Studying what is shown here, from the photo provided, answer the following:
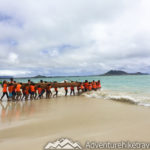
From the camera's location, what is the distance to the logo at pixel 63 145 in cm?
356

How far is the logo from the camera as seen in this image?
3.56 m

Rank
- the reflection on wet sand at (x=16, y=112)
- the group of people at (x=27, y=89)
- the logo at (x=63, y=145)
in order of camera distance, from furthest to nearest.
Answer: the group of people at (x=27, y=89), the reflection on wet sand at (x=16, y=112), the logo at (x=63, y=145)

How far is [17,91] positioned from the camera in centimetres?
1291

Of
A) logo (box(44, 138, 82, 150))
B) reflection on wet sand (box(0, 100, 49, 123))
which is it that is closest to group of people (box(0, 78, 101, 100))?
reflection on wet sand (box(0, 100, 49, 123))

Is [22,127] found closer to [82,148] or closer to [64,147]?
[64,147]

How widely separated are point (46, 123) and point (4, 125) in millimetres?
1634

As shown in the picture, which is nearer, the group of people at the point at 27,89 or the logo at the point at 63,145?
the logo at the point at 63,145

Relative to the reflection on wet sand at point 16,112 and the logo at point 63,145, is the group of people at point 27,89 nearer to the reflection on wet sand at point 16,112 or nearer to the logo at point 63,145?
the reflection on wet sand at point 16,112

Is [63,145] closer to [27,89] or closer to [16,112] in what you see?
[16,112]

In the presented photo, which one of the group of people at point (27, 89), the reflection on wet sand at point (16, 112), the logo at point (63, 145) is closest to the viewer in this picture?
the logo at point (63, 145)

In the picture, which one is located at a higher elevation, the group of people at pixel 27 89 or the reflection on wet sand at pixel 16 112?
the group of people at pixel 27 89

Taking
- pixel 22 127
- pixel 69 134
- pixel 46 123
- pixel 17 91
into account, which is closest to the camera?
pixel 69 134

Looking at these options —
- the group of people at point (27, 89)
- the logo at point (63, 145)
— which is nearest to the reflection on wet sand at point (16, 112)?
the logo at point (63, 145)

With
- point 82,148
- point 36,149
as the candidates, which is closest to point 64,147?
point 82,148
